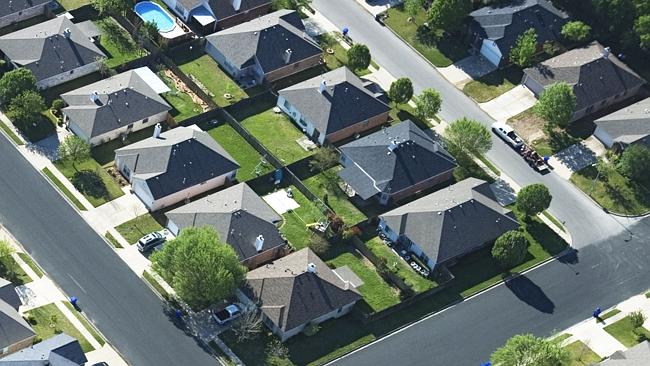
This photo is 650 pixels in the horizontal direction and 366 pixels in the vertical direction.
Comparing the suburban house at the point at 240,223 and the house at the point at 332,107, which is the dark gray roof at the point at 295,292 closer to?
the suburban house at the point at 240,223

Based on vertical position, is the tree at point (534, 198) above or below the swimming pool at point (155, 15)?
below

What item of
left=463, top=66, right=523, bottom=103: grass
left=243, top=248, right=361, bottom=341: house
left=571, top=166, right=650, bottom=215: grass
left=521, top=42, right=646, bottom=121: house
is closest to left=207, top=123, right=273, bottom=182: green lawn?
left=243, top=248, right=361, bottom=341: house

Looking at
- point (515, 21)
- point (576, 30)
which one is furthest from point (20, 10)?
point (576, 30)

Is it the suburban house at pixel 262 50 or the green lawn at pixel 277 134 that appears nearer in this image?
the green lawn at pixel 277 134

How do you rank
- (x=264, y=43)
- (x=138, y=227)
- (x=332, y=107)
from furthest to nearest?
(x=264, y=43) < (x=332, y=107) < (x=138, y=227)

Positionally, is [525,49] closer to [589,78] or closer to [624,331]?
[589,78]

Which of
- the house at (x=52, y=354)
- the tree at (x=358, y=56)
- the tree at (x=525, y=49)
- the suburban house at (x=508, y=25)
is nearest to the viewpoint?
the house at (x=52, y=354)

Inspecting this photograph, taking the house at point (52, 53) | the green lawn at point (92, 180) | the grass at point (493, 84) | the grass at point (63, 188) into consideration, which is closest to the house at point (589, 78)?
the grass at point (493, 84)
